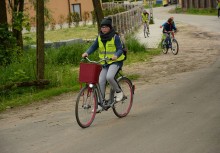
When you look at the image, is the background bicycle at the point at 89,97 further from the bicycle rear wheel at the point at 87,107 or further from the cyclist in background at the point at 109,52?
the cyclist in background at the point at 109,52

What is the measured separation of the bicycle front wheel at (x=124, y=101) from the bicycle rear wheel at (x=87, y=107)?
592 millimetres

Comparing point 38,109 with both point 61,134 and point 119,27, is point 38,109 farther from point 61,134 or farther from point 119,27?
point 119,27

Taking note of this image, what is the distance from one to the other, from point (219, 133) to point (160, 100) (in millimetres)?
3160

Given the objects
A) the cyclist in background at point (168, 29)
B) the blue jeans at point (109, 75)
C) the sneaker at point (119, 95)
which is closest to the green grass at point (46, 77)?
the cyclist in background at point (168, 29)

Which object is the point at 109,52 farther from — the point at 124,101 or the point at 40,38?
the point at 40,38

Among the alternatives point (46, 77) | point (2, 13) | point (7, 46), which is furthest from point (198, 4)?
point (46, 77)

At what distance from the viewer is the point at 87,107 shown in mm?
8305

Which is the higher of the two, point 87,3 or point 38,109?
point 87,3

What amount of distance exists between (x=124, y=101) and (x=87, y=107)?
1126 millimetres

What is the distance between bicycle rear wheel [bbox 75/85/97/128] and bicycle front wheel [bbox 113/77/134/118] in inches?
23.3

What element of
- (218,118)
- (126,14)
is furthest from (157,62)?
(126,14)

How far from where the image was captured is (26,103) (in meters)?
11.6

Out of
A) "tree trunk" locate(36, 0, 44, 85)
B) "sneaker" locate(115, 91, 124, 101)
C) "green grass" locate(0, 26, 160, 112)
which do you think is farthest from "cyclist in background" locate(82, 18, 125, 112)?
"tree trunk" locate(36, 0, 44, 85)

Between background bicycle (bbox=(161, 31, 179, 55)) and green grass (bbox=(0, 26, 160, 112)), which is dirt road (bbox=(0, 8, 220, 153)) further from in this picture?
background bicycle (bbox=(161, 31, 179, 55))
